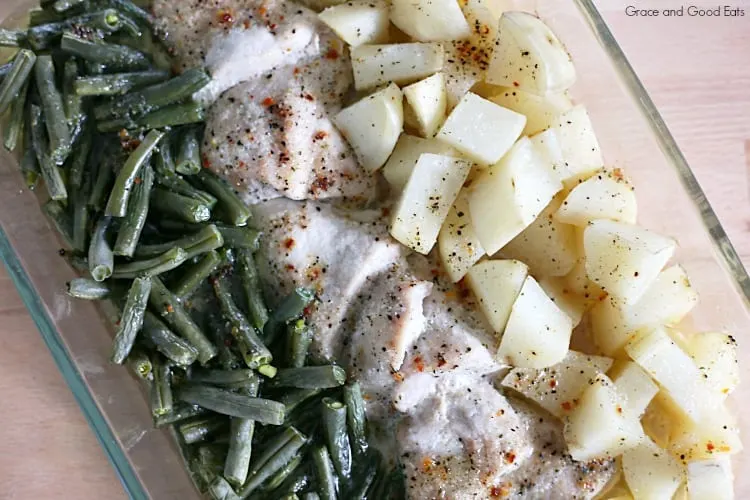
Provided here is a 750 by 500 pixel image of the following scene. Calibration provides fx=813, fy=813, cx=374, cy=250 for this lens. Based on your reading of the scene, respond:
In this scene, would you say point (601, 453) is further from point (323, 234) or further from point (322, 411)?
point (323, 234)

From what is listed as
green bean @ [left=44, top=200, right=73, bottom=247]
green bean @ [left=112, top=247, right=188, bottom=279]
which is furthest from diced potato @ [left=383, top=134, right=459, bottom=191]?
green bean @ [left=44, top=200, right=73, bottom=247]

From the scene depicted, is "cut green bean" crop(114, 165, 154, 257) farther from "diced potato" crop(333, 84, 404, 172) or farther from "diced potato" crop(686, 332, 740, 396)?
"diced potato" crop(686, 332, 740, 396)

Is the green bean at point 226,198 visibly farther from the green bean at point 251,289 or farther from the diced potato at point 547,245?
the diced potato at point 547,245

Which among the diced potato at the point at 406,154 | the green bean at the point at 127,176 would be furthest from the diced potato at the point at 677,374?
the green bean at the point at 127,176

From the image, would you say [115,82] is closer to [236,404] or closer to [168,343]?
[168,343]

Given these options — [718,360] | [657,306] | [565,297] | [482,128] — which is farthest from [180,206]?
[718,360]

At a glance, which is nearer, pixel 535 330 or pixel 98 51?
pixel 535 330
